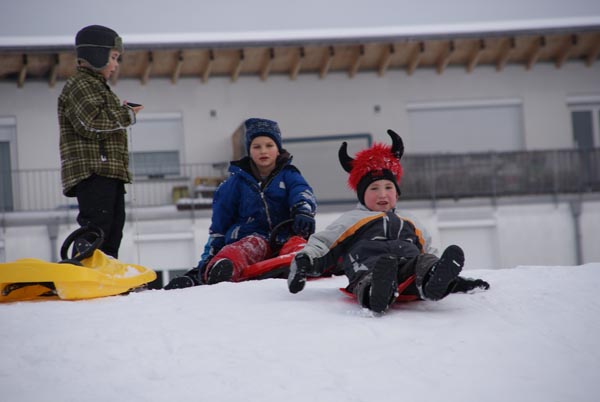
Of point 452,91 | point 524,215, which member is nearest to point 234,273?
point 524,215

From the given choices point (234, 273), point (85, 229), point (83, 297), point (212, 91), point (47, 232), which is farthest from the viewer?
point (212, 91)

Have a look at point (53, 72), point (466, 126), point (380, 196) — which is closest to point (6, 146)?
point (53, 72)

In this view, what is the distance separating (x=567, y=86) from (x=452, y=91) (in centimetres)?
292

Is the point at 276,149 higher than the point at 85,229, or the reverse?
the point at 276,149

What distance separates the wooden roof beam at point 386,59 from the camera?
1798 cm

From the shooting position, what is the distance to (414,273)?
4254 millimetres

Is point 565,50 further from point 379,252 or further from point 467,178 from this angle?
point 379,252

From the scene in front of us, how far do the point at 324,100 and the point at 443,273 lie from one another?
49.1ft

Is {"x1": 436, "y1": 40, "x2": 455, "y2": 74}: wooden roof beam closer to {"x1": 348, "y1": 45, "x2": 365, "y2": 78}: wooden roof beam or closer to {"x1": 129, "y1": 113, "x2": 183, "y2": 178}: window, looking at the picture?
{"x1": 348, "y1": 45, "x2": 365, "y2": 78}: wooden roof beam

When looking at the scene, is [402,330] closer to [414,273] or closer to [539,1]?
[414,273]

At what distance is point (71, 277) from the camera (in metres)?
4.69

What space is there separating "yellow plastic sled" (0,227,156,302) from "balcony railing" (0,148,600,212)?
475 inches

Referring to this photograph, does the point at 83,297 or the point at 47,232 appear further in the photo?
the point at 47,232

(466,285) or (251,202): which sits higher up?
(251,202)
